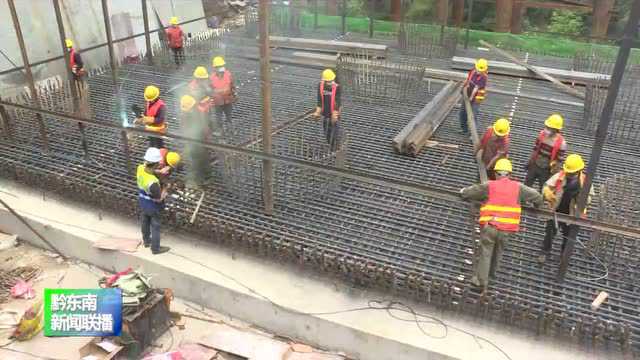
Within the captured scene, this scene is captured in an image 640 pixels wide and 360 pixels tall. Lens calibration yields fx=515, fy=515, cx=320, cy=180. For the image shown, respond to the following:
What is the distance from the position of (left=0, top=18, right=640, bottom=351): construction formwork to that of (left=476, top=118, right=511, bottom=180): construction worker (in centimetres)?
68

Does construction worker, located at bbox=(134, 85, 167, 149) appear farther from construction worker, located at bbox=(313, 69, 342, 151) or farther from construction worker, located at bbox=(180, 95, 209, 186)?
construction worker, located at bbox=(313, 69, 342, 151)

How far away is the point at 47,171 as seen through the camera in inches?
311

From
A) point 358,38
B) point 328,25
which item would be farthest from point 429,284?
point 328,25

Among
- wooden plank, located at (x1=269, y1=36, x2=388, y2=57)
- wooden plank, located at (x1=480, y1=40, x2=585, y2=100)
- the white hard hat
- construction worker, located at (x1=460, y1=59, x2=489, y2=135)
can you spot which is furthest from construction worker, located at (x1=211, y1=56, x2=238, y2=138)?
wooden plank, located at (x1=480, y1=40, x2=585, y2=100)

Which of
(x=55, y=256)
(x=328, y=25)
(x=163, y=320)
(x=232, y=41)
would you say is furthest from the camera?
(x=328, y=25)

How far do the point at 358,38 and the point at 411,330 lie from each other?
11.4 meters

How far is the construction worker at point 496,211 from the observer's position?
5.35 metres

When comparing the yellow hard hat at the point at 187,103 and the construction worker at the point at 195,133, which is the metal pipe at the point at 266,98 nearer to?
the construction worker at the point at 195,133

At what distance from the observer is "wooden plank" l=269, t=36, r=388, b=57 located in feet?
44.8

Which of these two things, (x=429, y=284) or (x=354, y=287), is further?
(x=354, y=287)

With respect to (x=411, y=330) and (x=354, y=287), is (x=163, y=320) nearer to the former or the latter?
(x=354, y=287)

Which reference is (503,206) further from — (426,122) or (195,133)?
(195,133)

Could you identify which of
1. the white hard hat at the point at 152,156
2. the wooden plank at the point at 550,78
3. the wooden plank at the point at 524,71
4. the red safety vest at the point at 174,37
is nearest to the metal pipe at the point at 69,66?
the white hard hat at the point at 152,156

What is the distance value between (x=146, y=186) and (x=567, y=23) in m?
18.2
